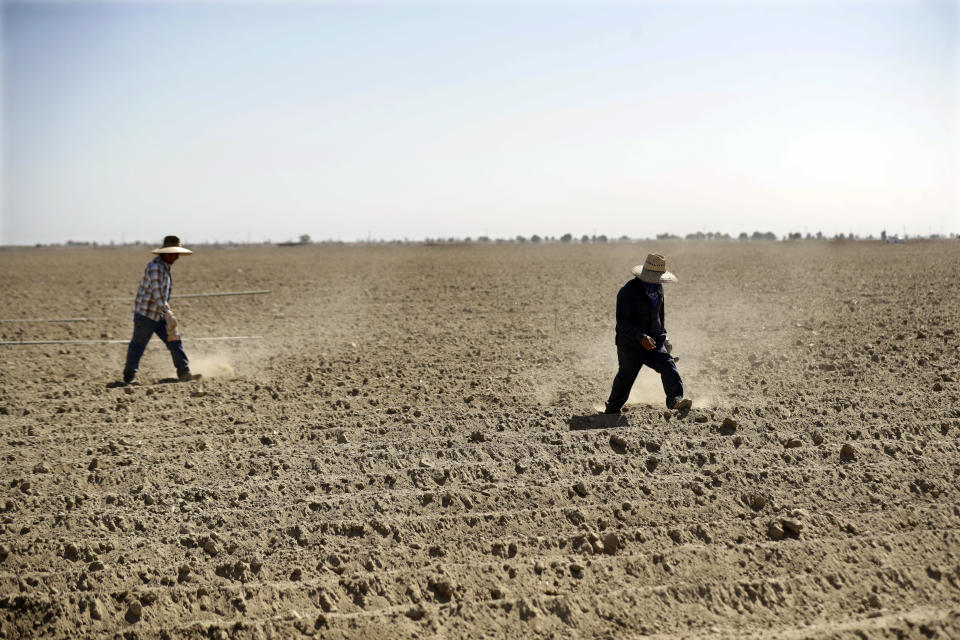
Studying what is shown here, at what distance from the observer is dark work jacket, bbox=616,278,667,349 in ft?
23.2

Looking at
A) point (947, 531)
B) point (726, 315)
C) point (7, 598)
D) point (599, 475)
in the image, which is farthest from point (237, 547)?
point (726, 315)

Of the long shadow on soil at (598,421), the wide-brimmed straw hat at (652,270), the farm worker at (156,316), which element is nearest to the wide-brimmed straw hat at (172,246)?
the farm worker at (156,316)

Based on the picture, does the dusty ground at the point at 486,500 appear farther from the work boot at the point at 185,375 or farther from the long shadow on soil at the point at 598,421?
the work boot at the point at 185,375

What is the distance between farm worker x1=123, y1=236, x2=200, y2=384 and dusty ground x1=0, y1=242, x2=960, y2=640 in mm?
362

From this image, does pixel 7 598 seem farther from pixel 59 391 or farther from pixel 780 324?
pixel 780 324

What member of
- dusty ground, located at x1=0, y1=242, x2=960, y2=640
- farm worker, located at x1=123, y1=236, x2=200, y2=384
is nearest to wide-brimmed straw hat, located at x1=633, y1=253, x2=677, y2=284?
dusty ground, located at x1=0, y1=242, x2=960, y2=640

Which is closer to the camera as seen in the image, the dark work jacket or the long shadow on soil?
the long shadow on soil

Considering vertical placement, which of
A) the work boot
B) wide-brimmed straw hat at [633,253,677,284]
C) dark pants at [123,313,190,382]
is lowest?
the work boot

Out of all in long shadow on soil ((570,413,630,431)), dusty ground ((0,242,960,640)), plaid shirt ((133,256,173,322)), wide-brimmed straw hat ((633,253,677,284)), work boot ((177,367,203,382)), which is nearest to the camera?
dusty ground ((0,242,960,640))

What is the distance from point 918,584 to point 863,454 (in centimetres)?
163

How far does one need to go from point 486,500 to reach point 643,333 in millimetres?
2328

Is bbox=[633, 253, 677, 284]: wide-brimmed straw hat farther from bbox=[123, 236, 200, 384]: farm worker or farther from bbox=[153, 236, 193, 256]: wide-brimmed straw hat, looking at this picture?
bbox=[153, 236, 193, 256]: wide-brimmed straw hat

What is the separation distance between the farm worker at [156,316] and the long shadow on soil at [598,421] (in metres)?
5.01

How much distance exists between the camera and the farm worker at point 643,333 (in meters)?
6.98
